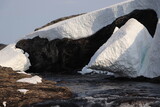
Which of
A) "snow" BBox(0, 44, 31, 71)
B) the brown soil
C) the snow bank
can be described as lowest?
the brown soil

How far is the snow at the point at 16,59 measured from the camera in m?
21.5

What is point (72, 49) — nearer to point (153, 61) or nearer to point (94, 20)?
point (94, 20)

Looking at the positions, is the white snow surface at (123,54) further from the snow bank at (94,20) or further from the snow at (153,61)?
the snow bank at (94,20)

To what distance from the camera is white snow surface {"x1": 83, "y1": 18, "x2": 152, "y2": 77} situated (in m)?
14.0

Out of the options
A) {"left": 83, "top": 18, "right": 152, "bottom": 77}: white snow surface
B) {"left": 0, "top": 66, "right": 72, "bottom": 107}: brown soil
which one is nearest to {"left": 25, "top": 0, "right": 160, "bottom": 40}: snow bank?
{"left": 83, "top": 18, "right": 152, "bottom": 77}: white snow surface

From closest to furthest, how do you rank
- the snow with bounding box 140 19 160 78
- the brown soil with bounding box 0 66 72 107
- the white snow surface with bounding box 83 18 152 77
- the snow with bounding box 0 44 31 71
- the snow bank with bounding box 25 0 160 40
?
the brown soil with bounding box 0 66 72 107
the white snow surface with bounding box 83 18 152 77
the snow with bounding box 140 19 160 78
the snow bank with bounding box 25 0 160 40
the snow with bounding box 0 44 31 71

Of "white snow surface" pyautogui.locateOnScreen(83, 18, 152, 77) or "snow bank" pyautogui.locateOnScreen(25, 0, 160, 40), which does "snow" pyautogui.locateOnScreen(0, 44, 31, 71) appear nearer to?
"snow bank" pyautogui.locateOnScreen(25, 0, 160, 40)

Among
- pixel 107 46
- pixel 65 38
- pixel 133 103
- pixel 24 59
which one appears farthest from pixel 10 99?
pixel 24 59

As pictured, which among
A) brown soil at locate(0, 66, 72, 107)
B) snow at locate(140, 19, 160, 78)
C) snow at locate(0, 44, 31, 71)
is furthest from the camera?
snow at locate(0, 44, 31, 71)

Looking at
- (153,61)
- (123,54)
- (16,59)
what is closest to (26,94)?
(123,54)

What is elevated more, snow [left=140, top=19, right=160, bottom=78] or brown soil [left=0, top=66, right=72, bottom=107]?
snow [left=140, top=19, right=160, bottom=78]

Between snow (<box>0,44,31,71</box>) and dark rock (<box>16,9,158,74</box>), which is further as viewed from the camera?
snow (<box>0,44,31,71</box>)

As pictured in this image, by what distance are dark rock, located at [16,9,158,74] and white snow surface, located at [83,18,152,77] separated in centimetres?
495

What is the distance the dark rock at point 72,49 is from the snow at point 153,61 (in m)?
5.65
